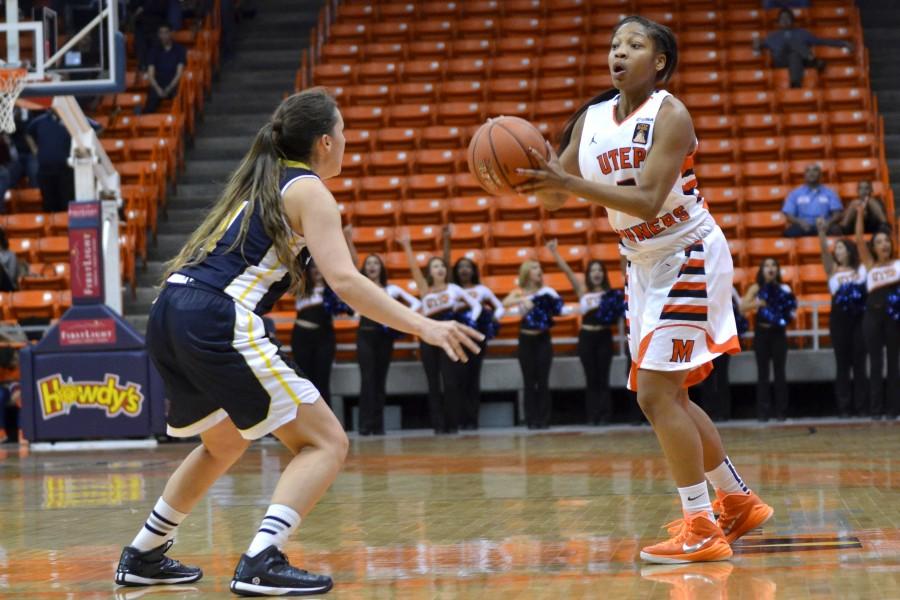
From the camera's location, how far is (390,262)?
16047 mm

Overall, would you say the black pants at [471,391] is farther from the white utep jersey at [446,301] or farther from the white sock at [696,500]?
the white sock at [696,500]

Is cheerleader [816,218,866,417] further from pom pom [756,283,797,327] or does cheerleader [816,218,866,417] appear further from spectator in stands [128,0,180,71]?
spectator in stands [128,0,180,71]

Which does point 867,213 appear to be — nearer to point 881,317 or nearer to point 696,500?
point 881,317

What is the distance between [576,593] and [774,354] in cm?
996

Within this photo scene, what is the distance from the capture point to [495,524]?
669 centimetres

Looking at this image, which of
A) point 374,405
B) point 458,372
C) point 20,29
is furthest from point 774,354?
point 20,29

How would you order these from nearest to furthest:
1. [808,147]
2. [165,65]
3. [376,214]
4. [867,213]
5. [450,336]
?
1. [450,336]
2. [867,213]
3. [376,214]
4. [808,147]
5. [165,65]

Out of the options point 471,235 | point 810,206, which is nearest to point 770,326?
point 810,206

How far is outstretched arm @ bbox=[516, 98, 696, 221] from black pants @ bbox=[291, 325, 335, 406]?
8.98 meters

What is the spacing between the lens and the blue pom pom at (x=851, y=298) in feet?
46.4

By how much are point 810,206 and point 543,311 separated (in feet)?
13.0

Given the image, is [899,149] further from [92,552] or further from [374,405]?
[92,552]

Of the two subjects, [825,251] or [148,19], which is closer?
[825,251]

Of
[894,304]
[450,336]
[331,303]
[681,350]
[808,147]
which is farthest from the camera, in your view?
[808,147]
